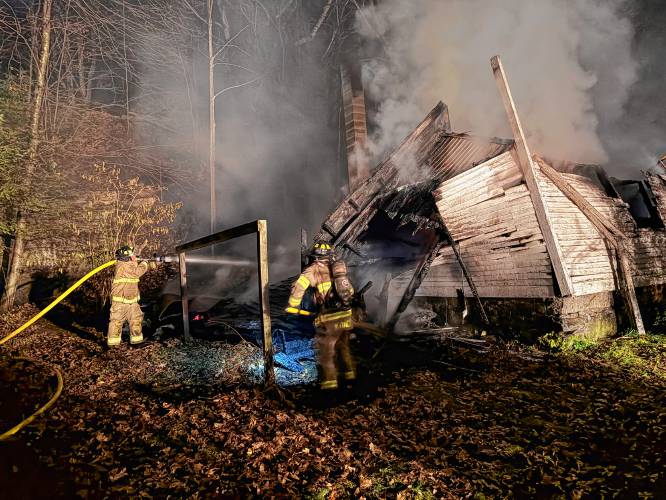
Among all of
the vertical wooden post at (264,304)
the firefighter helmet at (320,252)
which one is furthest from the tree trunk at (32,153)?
the firefighter helmet at (320,252)

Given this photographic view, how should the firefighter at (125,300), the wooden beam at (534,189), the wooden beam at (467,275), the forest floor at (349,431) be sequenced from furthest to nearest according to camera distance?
the wooden beam at (467,275)
the firefighter at (125,300)
the wooden beam at (534,189)
the forest floor at (349,431)

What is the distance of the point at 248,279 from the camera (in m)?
14.0

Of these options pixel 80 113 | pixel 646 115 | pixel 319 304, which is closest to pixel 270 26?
pixel 80 113

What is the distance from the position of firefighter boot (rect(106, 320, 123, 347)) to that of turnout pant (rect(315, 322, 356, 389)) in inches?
184

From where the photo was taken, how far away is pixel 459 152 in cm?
880

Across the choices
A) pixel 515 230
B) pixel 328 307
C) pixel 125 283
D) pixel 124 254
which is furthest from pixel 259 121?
pixel 328 307

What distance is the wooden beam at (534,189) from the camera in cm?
653

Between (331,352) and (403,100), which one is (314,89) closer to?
(403,100)

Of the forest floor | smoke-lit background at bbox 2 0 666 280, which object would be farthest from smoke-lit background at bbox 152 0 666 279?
the forest floor

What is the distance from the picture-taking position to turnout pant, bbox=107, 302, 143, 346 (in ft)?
22.7

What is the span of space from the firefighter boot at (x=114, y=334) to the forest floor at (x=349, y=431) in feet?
2.59

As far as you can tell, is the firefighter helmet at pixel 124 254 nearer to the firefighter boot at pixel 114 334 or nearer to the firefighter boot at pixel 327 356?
the firefighter boot at pixel 114 334

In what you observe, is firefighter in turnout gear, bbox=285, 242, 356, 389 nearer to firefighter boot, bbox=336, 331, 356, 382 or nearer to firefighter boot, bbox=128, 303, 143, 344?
firefighter boot, bbox=336, 331, 356, 382

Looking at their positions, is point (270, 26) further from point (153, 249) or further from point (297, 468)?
point (297, 468)
